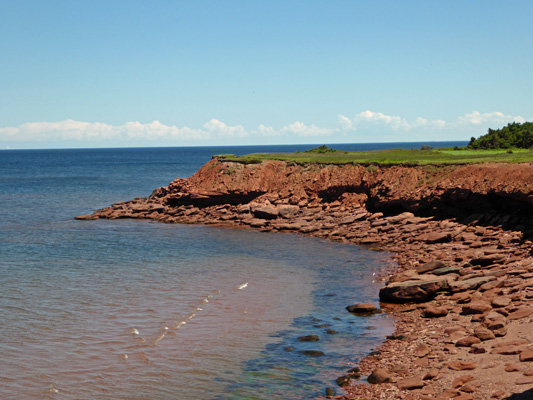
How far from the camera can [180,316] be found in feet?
75.6

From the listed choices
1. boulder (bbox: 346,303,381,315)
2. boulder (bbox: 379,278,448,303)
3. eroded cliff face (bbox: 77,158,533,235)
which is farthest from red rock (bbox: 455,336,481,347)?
eroded cliff face (bbox: 77,158,533,235)

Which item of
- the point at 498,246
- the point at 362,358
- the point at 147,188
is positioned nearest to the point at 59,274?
the point at 362,358

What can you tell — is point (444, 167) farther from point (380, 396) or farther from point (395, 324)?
point (380, 396)

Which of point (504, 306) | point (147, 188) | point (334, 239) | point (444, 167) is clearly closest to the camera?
point (504, 306)

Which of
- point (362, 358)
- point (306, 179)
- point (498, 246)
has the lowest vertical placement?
point (362, 358)

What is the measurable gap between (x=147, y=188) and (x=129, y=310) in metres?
67.2

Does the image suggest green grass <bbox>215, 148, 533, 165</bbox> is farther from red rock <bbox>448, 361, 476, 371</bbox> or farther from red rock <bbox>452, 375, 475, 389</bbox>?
red rock <bbox>452, 375, 475, 389</bbox>

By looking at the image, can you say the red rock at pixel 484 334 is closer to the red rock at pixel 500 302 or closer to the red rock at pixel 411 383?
the red rock at pixel 500 302

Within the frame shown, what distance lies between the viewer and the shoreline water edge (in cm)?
1558

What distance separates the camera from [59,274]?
101ft

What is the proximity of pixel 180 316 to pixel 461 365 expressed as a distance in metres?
11.9

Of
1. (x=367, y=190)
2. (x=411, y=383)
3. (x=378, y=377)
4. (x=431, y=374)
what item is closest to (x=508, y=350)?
(x=431, y=374)

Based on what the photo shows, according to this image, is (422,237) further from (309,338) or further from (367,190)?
(309,338)

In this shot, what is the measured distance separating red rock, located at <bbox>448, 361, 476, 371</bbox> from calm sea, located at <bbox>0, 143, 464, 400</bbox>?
11.1ft
